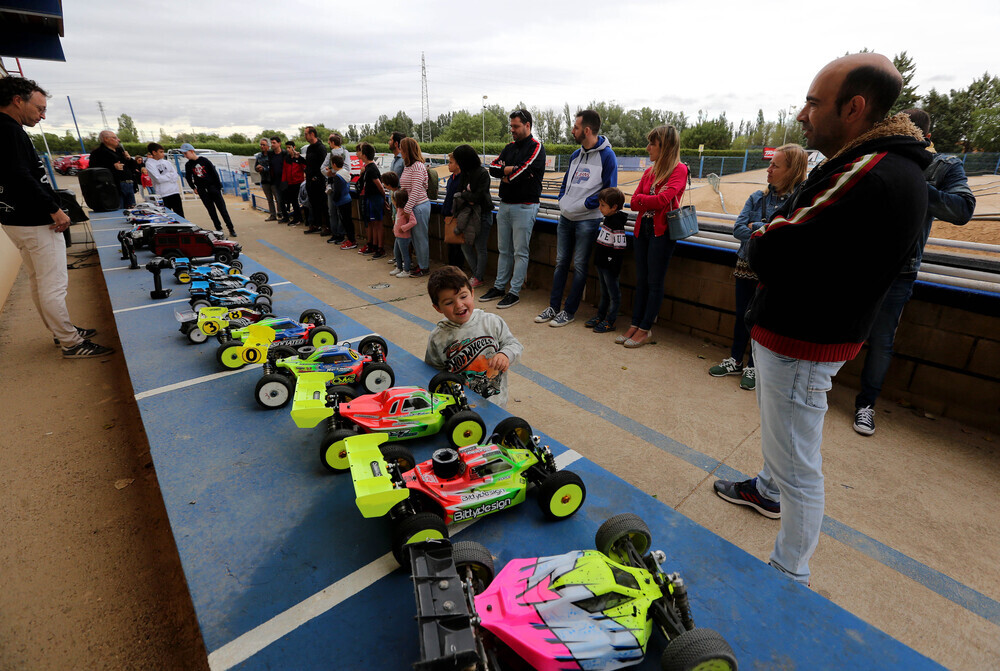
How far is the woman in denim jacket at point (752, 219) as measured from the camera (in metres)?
3.79

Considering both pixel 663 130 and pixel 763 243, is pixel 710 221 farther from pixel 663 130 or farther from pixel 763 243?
pixel 763 243

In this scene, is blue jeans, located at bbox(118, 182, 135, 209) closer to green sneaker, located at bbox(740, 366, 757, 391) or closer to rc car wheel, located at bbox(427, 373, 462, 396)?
rc car wheel, located at bbox(427, 373, 462, 396)

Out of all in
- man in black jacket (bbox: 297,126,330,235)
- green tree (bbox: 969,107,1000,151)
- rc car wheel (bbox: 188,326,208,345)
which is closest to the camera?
rc car wheel (bbox: 188,326,208,345)

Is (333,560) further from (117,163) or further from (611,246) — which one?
(117,163)

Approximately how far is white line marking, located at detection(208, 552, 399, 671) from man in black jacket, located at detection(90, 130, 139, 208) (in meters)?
11.6

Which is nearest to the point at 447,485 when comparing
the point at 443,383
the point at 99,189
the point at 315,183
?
the point at 443,383

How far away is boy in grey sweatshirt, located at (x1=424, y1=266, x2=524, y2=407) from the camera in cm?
268

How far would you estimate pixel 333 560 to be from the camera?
176cm

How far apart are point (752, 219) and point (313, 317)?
4.11 meters

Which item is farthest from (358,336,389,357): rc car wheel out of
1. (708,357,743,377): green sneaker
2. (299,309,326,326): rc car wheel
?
(708,357,743,377): green sneaker

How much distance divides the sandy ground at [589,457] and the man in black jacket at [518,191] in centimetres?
169

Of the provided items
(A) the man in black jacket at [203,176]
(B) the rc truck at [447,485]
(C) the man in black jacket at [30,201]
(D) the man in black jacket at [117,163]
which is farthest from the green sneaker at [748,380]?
(D) the man in black jacket at [117,163]

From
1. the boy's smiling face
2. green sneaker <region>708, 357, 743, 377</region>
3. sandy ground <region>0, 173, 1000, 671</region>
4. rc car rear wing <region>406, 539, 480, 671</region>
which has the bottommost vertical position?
sandy ground <region>0, 173, 1000, 671</region>

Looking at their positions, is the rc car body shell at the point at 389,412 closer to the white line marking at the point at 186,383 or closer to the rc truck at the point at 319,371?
the rc truck at the point at 319,371
